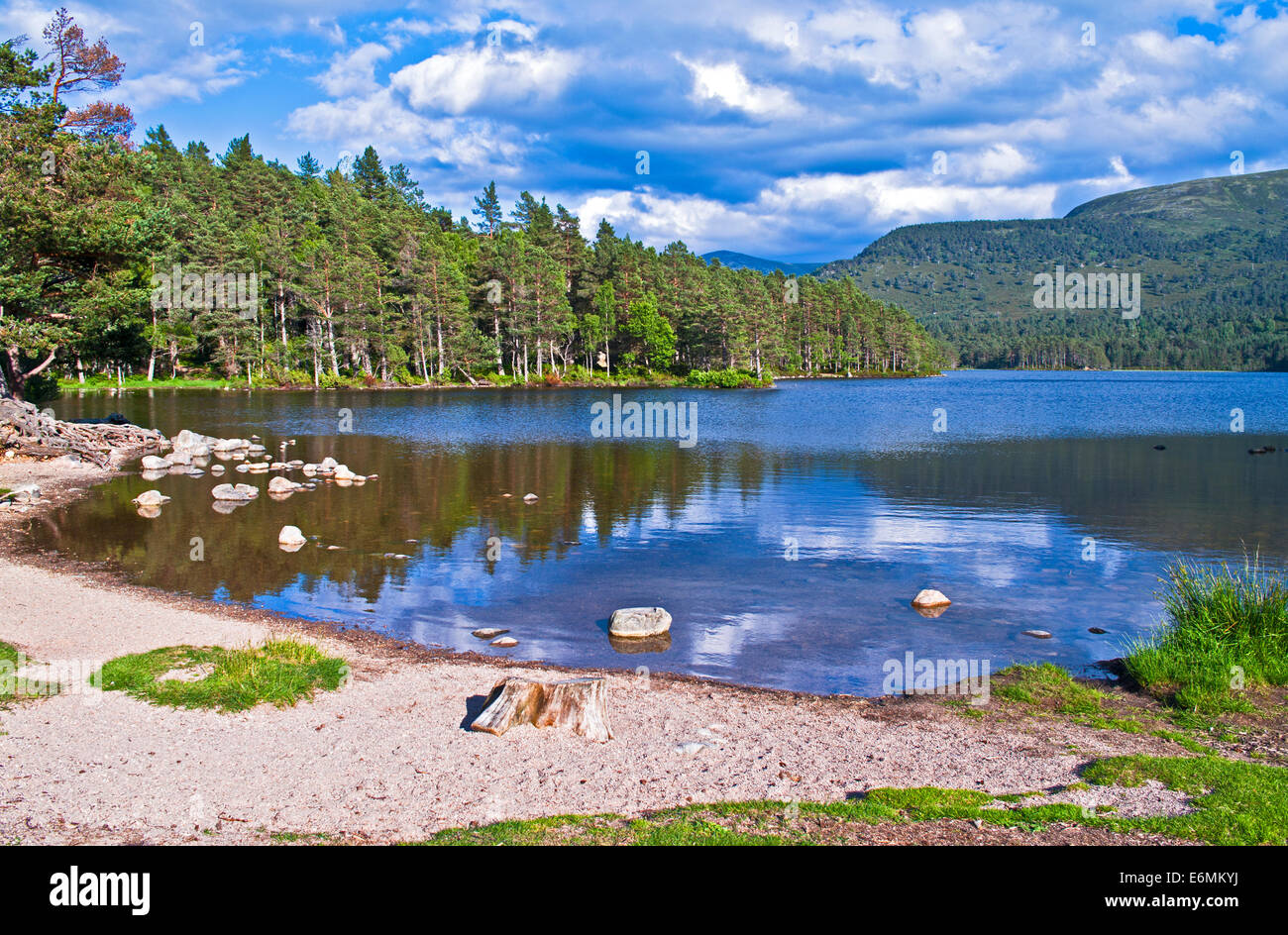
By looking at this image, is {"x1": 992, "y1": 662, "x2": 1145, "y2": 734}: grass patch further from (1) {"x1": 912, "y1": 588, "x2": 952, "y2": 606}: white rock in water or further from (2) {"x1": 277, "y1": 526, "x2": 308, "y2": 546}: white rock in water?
(2) {"x1": 277, "y1": 526, "x2": 308, "y2": 546}: white rock in water

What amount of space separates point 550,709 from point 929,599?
1103 centimetres

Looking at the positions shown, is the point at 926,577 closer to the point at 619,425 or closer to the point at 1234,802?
the point at 1234,802

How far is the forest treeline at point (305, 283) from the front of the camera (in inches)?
1575

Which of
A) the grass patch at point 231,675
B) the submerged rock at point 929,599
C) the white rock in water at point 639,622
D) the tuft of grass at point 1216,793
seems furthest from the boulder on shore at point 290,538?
the tuft of grass at point 1216,793

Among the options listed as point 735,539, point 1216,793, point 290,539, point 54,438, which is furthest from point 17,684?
point 54,438

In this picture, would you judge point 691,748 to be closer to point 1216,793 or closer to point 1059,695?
point 1216,793

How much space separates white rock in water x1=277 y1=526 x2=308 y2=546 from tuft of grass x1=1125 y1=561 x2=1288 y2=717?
2204 cm

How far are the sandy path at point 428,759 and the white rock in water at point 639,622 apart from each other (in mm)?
3059

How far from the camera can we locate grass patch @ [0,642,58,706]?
11625 mm

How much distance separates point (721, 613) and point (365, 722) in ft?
30.2

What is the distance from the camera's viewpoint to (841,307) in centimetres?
18150

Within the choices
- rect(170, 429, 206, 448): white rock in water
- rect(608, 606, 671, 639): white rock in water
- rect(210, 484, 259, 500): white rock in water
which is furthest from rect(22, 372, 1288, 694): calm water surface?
rect(170, 429, 206, 448): white rock in water

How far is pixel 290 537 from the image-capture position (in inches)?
1009
